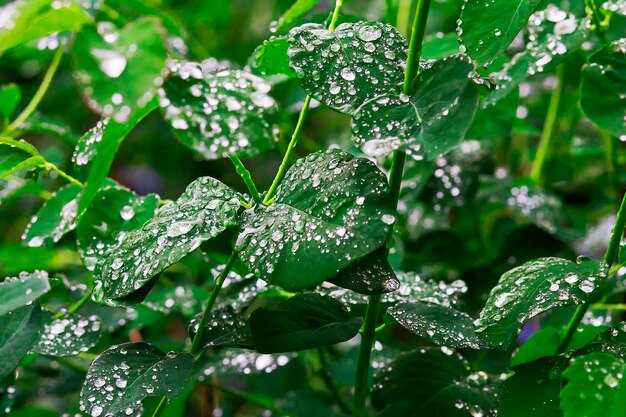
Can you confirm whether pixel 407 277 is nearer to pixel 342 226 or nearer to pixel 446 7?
pixel 342 226

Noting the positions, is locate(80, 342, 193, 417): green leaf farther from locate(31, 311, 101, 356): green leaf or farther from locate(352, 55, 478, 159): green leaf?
locate(352, 55, 478, 159): green leaf

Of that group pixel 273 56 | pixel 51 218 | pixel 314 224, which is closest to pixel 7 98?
pixel 51 218

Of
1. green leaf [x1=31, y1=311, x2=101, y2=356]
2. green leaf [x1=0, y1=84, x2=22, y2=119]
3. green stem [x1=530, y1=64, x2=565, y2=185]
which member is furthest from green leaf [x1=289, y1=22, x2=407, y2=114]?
green stem [x1=530, y1=64, x2=565, y2=185]

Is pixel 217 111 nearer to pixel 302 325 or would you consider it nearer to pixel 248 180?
pixel 248 180

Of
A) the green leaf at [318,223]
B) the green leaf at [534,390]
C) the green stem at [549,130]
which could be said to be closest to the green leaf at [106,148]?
the green leaf at [318,223]

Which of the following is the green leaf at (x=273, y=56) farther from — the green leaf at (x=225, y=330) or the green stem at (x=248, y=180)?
the green leaf at (x=225, y=330)

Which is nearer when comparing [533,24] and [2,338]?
[2,338]

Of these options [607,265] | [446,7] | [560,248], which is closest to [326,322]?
[607,265]
